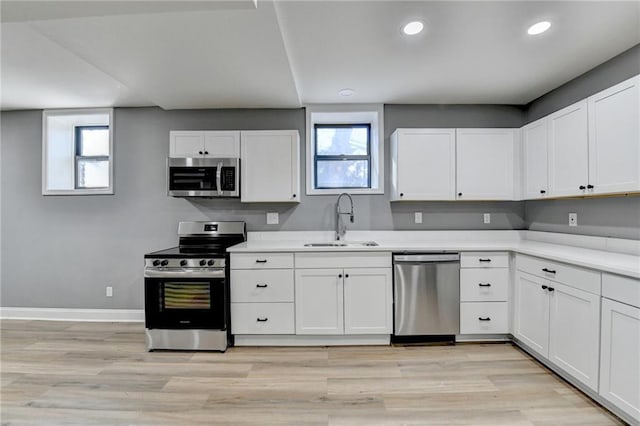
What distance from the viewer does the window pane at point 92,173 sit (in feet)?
11.7

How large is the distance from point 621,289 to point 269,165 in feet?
9.17

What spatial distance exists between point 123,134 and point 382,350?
366 centimetres

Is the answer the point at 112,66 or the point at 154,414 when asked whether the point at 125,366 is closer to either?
the point at 154,414

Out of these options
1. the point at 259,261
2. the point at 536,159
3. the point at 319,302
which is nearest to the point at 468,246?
the point at 536,159

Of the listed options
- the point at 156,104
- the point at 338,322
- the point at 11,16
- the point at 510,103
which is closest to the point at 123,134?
the point at 156,104

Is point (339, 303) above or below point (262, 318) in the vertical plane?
above

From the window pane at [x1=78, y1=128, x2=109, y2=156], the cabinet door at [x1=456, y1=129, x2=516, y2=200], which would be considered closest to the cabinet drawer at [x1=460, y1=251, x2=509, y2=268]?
the cabinet door at [x1=456, y1=129, x2=516, y2=200]

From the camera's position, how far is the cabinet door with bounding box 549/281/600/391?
183 centimetres

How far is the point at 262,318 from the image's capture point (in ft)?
8.75

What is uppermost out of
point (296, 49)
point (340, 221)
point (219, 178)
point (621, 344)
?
point (296, 49)

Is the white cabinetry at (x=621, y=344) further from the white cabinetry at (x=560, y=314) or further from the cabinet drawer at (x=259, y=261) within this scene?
the cabinet drawer at (x=259, y=261)

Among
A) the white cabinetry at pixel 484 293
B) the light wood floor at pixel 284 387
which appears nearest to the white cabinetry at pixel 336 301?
the light wood floor at pixel 284 387

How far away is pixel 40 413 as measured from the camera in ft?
6.09

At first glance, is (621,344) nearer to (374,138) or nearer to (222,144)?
(374,138)
